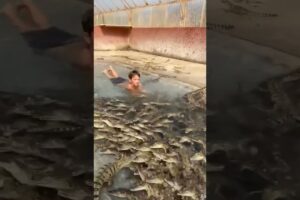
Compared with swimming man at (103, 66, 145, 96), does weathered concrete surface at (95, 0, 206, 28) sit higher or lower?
higher

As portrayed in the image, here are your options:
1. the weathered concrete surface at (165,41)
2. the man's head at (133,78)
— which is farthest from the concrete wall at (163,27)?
the man's head at (133,78)

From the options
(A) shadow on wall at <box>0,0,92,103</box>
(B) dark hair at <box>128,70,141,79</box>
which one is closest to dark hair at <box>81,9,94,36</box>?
(A) shadow on wall at <box>0,0,92,103</box>

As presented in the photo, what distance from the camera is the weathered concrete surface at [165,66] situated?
7.43 feet

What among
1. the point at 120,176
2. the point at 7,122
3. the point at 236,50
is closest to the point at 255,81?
the point at 236,50

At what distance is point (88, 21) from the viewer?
7.20ft

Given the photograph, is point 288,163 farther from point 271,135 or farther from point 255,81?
point 255,81

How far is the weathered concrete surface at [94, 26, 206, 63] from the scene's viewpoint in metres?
2.27

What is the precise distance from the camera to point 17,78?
213 cm

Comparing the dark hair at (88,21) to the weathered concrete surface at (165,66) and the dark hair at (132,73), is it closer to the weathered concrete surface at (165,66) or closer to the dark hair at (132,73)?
the weathered concrete surface at (165,66)

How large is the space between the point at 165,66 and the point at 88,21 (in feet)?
1.16

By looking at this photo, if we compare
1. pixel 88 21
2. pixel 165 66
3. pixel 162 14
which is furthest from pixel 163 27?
pixel 88 21

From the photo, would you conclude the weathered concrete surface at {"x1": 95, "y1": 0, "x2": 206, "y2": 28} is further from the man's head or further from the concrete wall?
the man's head

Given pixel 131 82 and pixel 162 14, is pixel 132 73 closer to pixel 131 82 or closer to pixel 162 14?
pixel 131 82

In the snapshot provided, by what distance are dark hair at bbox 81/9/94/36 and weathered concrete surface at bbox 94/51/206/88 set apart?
11 centimetres
